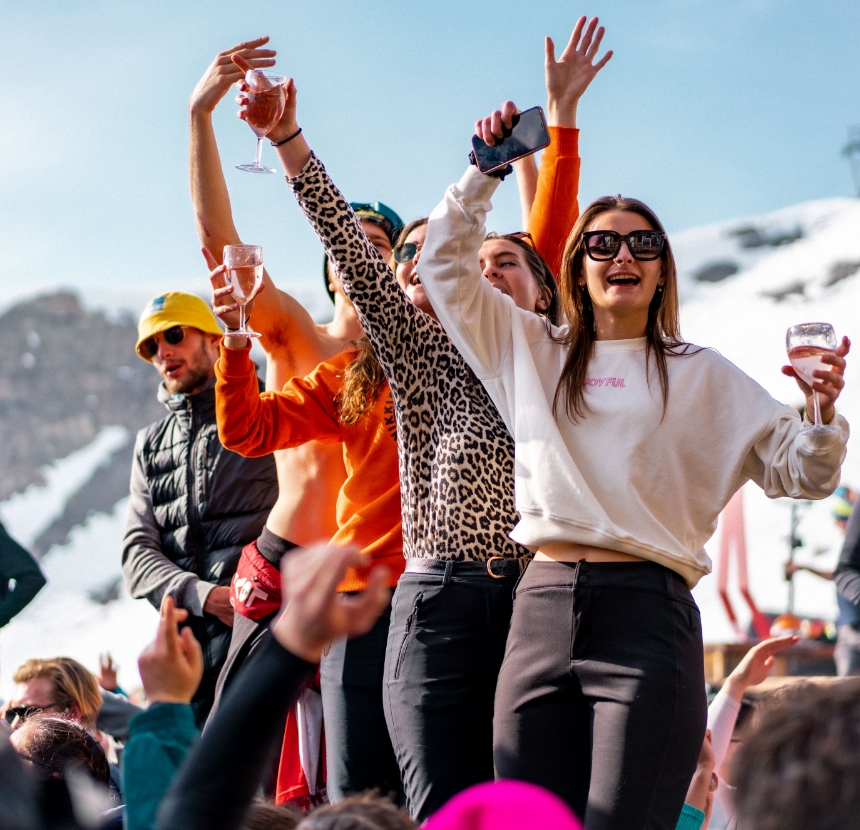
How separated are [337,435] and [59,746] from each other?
3.12 ft

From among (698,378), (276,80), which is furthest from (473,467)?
(276,80)

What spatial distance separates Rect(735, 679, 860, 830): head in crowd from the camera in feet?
3.25

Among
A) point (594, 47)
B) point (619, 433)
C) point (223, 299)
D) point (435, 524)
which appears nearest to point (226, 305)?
point (223, 299)

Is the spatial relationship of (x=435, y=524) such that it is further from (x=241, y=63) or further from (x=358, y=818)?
(x=241, y=63)

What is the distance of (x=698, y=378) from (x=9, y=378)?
106ft

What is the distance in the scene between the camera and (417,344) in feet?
8.13

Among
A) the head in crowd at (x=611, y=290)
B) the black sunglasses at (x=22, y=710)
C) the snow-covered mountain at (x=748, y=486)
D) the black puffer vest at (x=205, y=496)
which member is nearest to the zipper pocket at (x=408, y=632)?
the head in crowd at (x=611, y=290)

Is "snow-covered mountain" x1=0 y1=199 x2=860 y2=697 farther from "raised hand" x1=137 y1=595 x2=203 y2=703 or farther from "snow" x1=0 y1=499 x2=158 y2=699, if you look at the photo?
"raised hand" x1=137 y1=595 x2=203 y2=703

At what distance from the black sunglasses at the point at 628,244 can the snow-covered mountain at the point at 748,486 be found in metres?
13.7

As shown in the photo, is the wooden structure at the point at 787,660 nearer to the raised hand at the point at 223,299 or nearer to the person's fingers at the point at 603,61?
the person's fingers at the point at 603,61

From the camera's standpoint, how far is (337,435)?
2.87 metres

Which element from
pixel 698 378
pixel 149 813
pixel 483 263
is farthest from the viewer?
pixel 483 263

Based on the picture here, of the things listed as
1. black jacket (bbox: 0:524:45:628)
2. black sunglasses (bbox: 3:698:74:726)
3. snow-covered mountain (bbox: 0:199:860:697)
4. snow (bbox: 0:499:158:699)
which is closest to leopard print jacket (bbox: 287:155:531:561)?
black sunglasses (bbox: 3:698:74:726)

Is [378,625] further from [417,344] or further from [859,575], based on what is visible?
[859,575]
